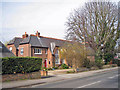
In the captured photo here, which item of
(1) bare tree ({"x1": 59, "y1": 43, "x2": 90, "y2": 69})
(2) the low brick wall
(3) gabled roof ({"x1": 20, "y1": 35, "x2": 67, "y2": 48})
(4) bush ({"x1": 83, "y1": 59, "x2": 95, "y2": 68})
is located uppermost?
(3) gabled roof ({"x1": 20, "y1": 35, "x2": 67, "y2": 48})

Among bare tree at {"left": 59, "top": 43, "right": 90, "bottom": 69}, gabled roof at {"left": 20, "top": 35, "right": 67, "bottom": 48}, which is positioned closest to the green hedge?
bare tree at {"left": 59, "top": 43, "right": 90, "bottom": 69}

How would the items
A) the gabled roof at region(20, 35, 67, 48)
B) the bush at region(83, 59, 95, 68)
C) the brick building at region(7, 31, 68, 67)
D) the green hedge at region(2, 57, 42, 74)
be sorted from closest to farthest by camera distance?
the green hedge at region(2, 57, 42, 74)
the bush at region(83, 59, 95, 68)
the brick building at region(7, 31, 68, 67)
the gabled roof at region(20, 35, 67, 48)

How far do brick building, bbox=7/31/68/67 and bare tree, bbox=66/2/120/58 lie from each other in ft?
21.7

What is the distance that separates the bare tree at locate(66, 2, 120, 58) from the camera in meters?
32.0

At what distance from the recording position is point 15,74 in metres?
16.1

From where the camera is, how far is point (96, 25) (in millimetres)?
33094

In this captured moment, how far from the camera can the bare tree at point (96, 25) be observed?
32000mm

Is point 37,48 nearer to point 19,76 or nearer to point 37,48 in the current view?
point 37,48

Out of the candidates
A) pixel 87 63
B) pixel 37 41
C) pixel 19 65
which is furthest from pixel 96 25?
pixel 19 65

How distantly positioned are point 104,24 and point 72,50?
12800 mm

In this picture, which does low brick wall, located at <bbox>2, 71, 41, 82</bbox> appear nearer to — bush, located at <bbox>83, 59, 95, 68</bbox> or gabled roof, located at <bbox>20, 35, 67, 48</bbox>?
bush, located at <bbox>83, 59, 95, 68</bbox>

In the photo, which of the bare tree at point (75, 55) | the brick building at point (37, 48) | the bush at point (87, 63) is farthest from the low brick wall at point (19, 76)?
the brick building at point (37, 48)

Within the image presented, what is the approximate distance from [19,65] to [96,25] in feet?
72.3

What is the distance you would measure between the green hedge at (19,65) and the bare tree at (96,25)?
16.8 m
